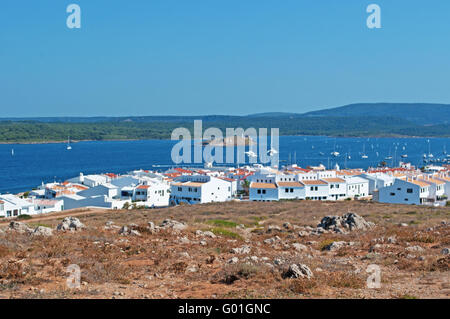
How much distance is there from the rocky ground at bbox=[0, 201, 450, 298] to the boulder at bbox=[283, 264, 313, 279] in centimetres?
2

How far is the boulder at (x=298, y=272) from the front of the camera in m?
11.2

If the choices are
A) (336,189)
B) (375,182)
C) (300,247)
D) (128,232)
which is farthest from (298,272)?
(375,182)

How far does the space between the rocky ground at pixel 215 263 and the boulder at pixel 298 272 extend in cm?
2

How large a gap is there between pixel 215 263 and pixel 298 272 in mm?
3419

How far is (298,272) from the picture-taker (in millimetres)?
11203

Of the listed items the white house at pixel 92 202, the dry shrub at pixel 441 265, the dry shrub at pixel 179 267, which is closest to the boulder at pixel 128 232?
the dry shrub at pixel 179 267

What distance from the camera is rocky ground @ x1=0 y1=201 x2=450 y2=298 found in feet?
34.2

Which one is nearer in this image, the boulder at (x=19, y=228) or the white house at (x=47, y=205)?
the boulder at (x=19, y=228)

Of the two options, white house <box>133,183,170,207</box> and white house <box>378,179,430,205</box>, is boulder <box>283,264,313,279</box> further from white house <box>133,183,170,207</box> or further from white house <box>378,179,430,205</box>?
white house <box>133,183,170,207</box>

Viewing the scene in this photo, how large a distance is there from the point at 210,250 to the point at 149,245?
2145 millimetres

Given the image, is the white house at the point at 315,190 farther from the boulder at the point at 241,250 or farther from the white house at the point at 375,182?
the boulder at the point at 241,250

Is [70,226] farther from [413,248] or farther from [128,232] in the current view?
[413,248]
